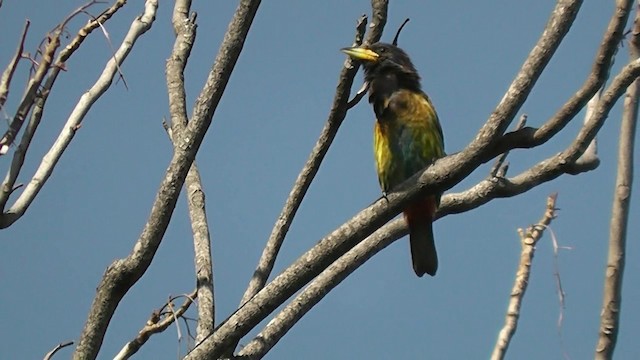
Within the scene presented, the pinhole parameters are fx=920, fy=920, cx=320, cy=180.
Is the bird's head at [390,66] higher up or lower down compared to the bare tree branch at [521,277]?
higher up

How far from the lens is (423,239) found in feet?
18.7

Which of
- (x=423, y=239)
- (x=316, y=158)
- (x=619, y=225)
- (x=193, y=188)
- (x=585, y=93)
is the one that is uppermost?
(x=423, y=239)

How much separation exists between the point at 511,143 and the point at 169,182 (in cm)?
123

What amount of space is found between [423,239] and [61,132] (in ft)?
9.48

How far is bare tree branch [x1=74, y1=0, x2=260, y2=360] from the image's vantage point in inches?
122

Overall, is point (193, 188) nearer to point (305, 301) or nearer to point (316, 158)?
point (316, 158)

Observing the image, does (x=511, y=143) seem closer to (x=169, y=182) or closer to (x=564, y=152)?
(x=564, y=152)

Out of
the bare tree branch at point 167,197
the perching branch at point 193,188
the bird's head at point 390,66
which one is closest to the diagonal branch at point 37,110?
the bare tree branch at point 167,197

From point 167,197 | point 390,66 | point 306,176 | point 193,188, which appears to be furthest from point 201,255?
point 390,66

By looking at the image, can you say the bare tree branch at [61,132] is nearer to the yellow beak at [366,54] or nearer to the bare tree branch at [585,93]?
the yellow beak at [366,54]

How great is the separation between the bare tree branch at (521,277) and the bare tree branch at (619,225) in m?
0.69

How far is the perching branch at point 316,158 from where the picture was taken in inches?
150

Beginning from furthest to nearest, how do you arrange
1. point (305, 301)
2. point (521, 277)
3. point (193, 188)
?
point (193, 188)
point (521, 277)
point (305, 301)

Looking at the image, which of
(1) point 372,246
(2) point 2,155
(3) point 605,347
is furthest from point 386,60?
(2) point 2,155
